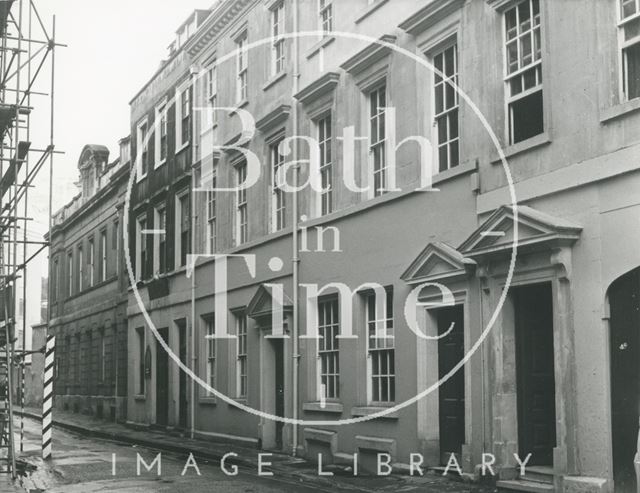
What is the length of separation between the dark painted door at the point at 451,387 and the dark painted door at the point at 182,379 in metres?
12.9

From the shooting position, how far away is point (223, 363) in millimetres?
23906

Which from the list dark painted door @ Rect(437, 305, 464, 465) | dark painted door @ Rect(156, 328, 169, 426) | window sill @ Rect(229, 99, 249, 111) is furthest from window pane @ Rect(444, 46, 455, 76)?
dark painted door @ Rect(156, 328, 169, 426)

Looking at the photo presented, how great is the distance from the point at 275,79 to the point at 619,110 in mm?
11327

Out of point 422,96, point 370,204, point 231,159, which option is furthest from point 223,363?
point 422,96

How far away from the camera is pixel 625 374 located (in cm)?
1117

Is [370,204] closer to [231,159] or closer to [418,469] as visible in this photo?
[418,469]

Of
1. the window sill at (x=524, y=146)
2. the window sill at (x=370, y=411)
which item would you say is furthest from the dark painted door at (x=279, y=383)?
the window sill at (x=524, y=146)

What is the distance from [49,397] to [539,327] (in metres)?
10.8

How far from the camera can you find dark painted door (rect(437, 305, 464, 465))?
577 inches

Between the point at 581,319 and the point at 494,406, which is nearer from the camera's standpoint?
the point at 581,319

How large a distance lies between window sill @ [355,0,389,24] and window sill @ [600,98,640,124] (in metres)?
6.45

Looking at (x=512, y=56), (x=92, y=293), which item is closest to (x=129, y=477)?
(x=512, y=56)

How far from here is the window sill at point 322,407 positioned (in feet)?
58.5

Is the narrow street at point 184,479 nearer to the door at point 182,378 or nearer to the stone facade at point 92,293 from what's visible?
the door at point 182,378
